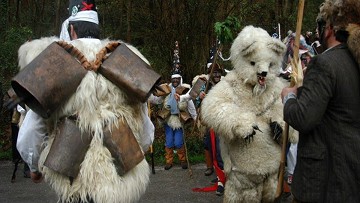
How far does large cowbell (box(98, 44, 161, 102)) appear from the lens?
2.94m

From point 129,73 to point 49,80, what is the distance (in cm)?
50

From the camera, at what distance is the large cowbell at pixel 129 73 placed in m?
2.94

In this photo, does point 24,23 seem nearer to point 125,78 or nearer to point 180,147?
point 180,147

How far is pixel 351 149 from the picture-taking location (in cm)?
287

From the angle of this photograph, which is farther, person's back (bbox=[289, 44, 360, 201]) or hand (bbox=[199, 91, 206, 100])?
hand (bbox=[199, 91, 206, 100])

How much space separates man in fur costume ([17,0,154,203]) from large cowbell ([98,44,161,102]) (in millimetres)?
65

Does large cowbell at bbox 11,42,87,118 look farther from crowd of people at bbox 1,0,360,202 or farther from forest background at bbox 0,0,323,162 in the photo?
forest background at bbox 0,0,323,162

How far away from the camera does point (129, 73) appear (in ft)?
9.72

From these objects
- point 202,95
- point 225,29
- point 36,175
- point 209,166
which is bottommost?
point 209,166

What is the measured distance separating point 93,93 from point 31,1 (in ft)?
42.5

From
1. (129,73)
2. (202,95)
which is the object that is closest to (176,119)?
(202,95)

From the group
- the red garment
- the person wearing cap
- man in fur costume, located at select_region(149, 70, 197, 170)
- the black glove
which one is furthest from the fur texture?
the person wearing cap

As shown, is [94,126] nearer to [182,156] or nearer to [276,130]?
[276,130]

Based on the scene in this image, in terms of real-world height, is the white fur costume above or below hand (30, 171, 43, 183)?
above
